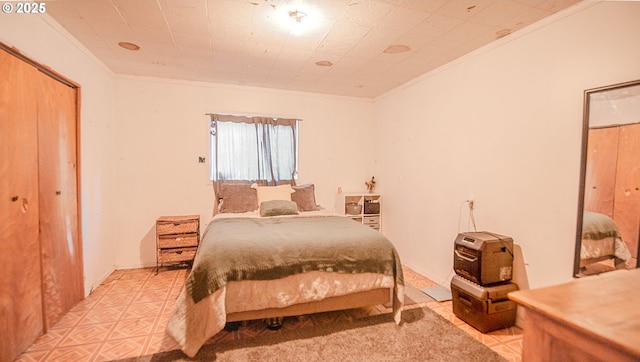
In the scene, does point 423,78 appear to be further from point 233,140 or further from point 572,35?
point 233,140

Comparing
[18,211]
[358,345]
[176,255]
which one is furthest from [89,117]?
[358,345]

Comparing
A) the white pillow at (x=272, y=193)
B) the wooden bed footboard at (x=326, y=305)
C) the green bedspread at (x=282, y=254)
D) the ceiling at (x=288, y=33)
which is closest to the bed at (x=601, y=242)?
the green bedspread at (x=282, y=254)

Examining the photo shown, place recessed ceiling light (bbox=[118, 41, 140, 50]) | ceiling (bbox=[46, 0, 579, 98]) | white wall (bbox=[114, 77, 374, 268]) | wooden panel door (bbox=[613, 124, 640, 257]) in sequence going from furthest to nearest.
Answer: white wall (bbox=[114, 77, 374, 268]) < recessed ceiling light (bbox=[118, 41, 140, 50]) < ceiling (bbox=[46, 0, 579, 98]) < wooden panel door (bbox=[613, 124, 640, 257])

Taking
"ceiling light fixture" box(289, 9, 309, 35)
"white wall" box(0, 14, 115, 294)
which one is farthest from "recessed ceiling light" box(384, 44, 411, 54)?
"white wall" box(0, 14, 115, 294)

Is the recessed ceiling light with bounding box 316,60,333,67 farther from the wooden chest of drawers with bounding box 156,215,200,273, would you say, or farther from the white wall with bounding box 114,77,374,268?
the wooden chest of drawers with bounding box 156,215,200,273

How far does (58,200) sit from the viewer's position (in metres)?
2.36

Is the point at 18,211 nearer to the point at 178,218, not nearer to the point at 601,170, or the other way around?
the point at 178,218

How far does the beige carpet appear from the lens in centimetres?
192

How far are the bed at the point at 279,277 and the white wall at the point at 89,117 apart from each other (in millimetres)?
1425

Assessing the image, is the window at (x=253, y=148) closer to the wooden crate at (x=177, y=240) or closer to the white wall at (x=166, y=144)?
the white wall at (x=166, y=144)

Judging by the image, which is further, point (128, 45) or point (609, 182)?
point (128, 45)

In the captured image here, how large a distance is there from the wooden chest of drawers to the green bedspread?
103 cm

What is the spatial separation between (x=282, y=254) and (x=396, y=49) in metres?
2.16

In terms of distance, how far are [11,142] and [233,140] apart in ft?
7.63
